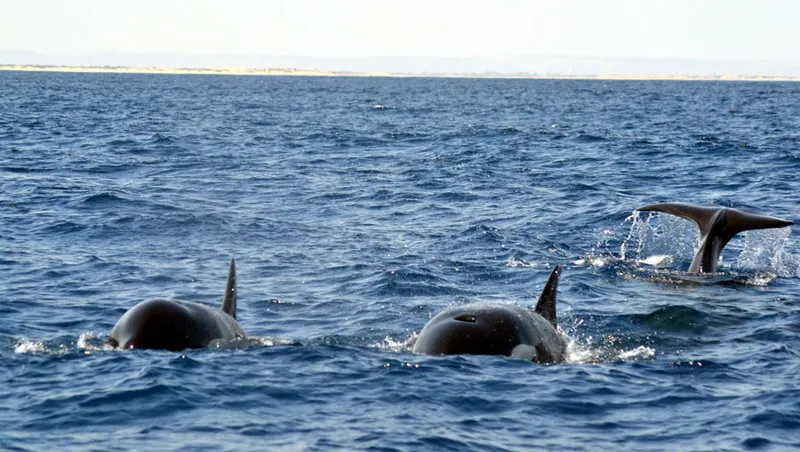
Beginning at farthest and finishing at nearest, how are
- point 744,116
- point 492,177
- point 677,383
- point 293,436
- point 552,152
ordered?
point 744,116 → point 552,152 → point 492,177 → point 677,383 → point 293,436

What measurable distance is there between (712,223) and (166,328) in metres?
10.3

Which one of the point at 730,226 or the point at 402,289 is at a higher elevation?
the point at 730,226

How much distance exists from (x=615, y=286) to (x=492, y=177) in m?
15.7

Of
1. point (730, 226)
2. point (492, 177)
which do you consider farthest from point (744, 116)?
point (730, 226)

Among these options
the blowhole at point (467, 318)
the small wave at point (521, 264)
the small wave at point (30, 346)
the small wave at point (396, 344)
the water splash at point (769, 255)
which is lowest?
the small wave at point (30, 346)

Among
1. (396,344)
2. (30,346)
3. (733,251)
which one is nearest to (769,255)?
(733,251)

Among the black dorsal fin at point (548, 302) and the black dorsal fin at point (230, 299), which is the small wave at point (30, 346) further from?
the black dorsal fin at point (548, 302)

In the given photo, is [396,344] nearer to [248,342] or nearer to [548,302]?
[248,342]

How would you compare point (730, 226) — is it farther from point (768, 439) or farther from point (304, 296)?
point (768, 439)

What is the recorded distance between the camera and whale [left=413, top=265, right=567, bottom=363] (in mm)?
12578

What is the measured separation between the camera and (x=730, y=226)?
62.1ft

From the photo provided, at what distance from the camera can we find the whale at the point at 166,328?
12.7 metres

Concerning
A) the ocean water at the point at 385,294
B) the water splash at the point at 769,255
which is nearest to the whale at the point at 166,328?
the ocean water at the point at 385,294

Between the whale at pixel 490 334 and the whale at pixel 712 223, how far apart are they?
616 centimetres
